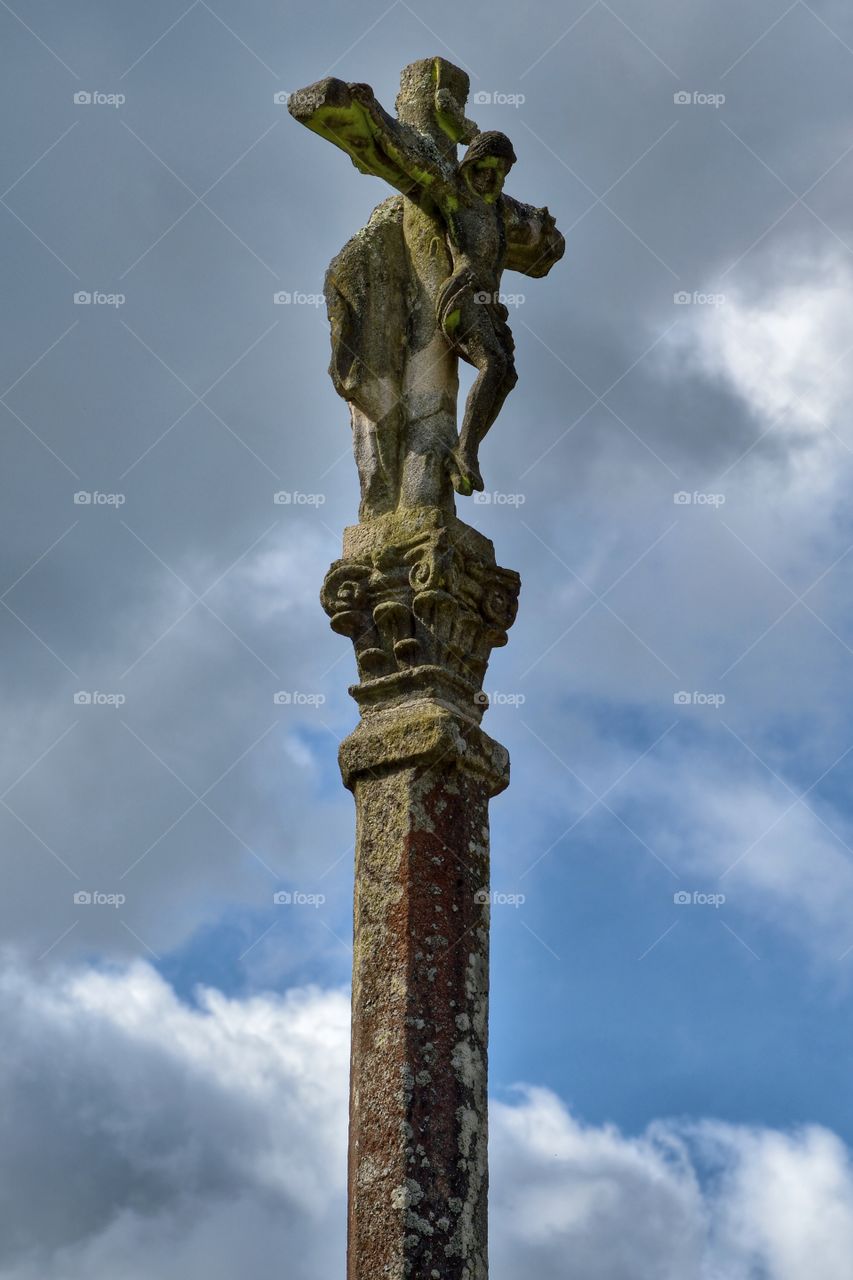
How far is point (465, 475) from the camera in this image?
1116 centimetres

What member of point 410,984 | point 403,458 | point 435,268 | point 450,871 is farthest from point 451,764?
point 435,268

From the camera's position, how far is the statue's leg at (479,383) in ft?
36.8

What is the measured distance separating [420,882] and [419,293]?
374cm

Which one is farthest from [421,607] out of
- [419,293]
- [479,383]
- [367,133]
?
[367,133]

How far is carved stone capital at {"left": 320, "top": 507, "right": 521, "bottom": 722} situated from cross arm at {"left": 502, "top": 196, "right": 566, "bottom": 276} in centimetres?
233

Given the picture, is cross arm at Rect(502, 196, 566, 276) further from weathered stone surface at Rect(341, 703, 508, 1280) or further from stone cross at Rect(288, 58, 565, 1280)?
weathered stone surface at Rect(341, 703, 508, 1280)

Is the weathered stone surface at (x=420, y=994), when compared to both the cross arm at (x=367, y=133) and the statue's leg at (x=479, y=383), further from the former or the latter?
the cross arm at (x=367, y=133)

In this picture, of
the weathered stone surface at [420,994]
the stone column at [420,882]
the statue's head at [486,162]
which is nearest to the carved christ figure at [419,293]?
the statue's head at [486,162]

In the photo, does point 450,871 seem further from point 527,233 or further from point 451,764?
point 527,233

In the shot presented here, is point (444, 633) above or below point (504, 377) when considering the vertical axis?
below

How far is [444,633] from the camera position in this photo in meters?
10.7

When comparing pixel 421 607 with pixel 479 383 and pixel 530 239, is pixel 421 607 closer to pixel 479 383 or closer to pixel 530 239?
pixel 479 383

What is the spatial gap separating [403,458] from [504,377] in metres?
0.75

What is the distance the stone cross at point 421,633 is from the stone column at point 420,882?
0.04 ft
